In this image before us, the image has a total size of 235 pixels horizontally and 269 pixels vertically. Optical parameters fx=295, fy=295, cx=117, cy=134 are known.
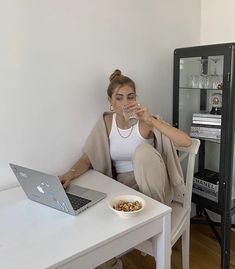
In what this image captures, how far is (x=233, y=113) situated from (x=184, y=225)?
0.74 meters

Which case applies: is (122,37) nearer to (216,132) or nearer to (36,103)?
(36,103)

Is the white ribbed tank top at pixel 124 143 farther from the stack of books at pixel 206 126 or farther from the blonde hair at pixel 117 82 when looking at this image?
the stack of books at pixel 206 126

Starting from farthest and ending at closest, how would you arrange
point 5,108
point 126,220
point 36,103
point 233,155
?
1. point 233,155
2. point 36,103
3. point 5,108
4. point 126,220

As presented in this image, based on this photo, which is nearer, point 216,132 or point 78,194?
point 78,194

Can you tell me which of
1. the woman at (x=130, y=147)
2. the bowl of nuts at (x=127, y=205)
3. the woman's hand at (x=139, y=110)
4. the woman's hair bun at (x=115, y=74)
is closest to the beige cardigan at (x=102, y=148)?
the woman at (x=130, y=147)

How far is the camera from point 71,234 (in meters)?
1.09

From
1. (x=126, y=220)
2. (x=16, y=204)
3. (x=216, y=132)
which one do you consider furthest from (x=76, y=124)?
(x=216, y=132)


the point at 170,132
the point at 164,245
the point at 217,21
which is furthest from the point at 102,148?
the point at 217,21

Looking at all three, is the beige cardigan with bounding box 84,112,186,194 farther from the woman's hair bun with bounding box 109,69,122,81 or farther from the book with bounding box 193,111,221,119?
the book with bounding box 193,111,221,119

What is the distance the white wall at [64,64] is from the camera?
150 cm

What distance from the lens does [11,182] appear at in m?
1.59

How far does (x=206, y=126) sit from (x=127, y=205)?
3.41 ft

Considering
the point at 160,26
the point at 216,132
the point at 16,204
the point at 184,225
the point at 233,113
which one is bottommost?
the point at 184,225

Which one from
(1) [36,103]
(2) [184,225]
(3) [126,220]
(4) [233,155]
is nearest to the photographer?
(3) [126,220]
